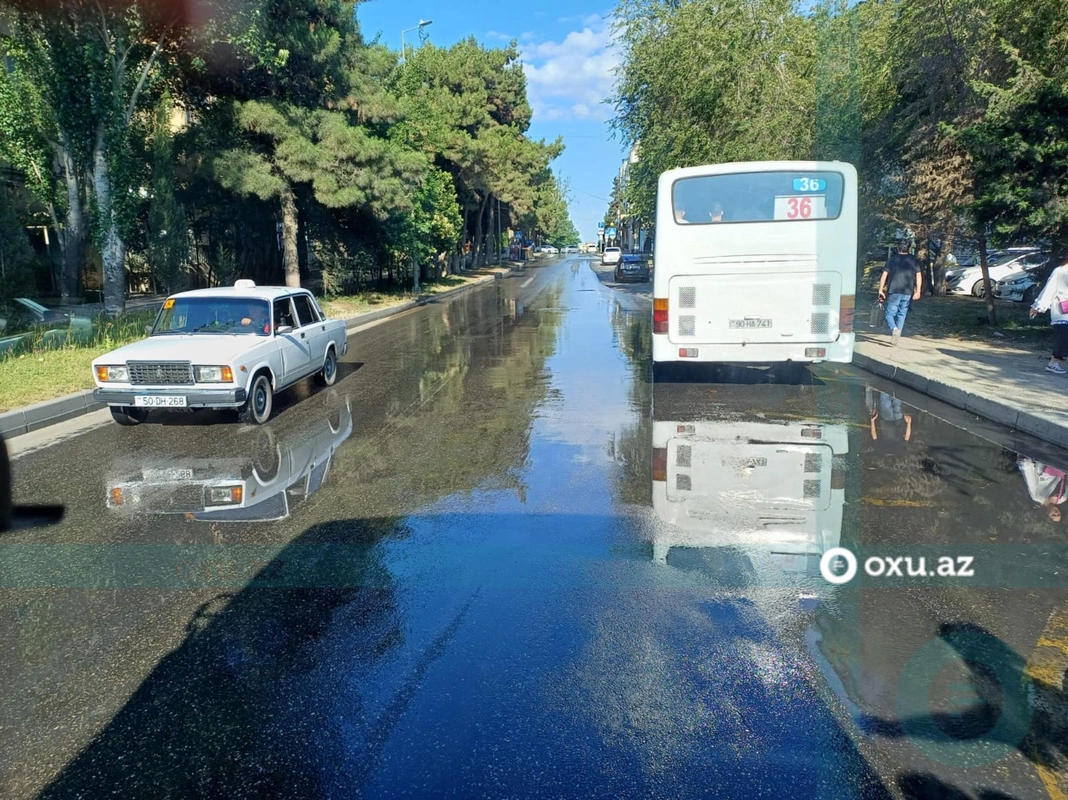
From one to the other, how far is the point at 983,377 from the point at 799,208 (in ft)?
11.4

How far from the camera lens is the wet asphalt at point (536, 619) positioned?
295cm

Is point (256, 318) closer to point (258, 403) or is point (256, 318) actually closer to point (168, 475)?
point (258, 403)

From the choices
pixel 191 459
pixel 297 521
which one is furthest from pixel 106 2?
pixel 297 521

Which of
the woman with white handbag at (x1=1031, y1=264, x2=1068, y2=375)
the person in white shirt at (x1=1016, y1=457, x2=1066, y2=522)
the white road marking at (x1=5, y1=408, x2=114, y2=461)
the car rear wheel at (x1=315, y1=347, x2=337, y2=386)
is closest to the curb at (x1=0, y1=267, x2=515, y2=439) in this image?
the white road marking at (x1=5, y1=408, x2=114, y2=461)

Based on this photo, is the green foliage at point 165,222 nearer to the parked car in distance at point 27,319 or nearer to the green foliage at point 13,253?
the parked car in distance at point 27,319

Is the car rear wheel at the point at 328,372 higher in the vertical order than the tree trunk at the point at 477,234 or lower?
lower

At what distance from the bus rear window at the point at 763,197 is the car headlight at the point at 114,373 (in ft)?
23.5

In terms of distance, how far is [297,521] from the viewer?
5.67 meters

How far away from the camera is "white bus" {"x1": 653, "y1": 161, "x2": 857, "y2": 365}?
10.1m

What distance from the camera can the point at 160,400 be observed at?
328 inches

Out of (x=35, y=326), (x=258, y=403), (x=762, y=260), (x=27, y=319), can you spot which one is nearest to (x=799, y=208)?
(x=762, y=260)

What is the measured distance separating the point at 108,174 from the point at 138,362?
11768 millimetres

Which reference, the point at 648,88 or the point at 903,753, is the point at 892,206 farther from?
the point at 903,753

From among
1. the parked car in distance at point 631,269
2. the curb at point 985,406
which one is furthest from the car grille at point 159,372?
the parked car in distance at point 631,269
